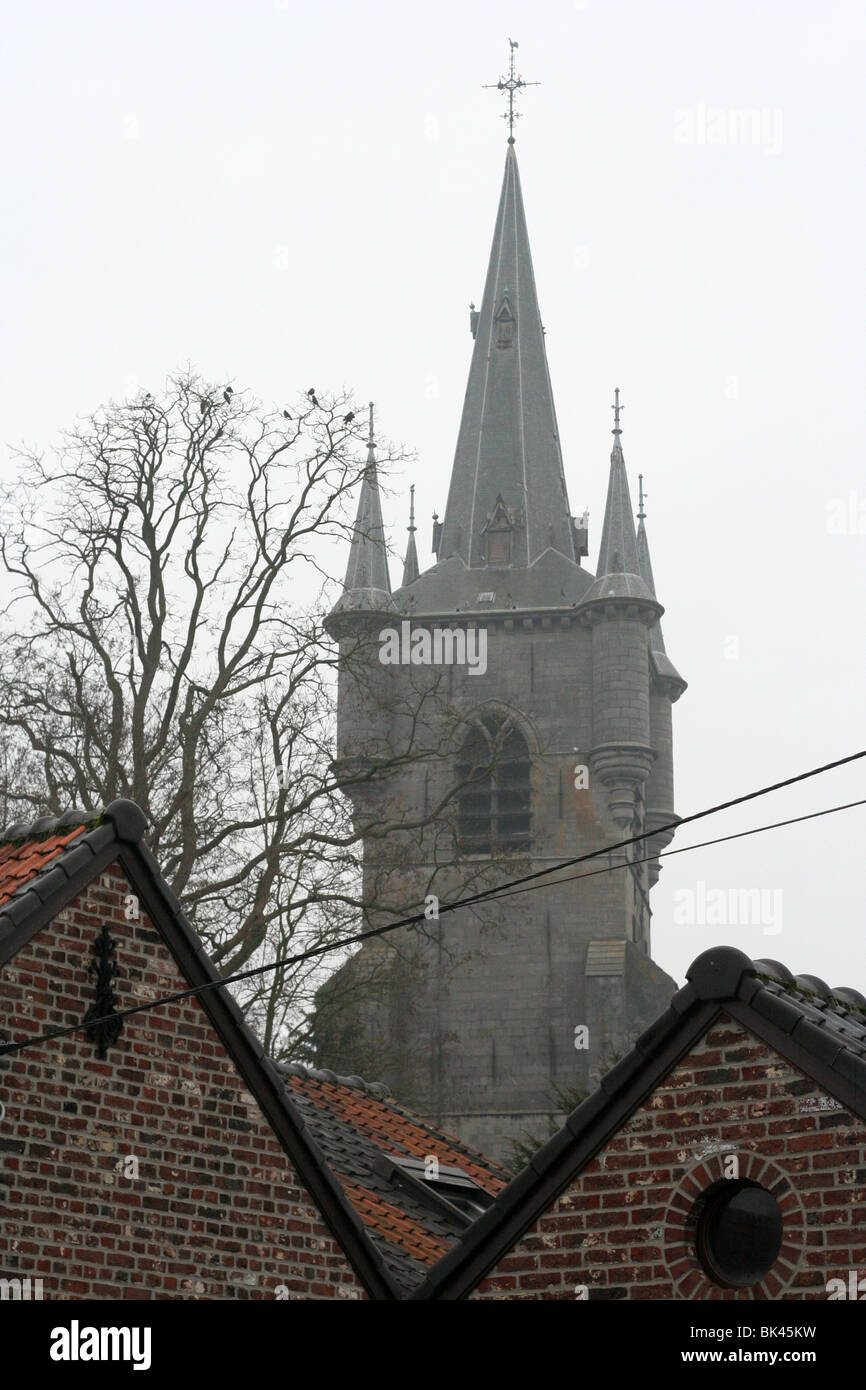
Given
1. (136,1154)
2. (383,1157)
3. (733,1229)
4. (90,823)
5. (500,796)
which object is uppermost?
(500,796)

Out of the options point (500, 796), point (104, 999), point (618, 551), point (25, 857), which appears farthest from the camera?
point (618, 551)

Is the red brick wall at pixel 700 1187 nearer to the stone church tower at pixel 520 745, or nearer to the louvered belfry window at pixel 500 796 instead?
the stone church tower at pixel 520 745

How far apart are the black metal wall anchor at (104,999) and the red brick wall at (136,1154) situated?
4cm

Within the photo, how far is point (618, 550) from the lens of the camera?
2303 inches

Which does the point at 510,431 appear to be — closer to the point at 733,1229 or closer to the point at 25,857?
the point at 25,857

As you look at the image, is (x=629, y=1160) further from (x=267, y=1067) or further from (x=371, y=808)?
(x=371, y=808)

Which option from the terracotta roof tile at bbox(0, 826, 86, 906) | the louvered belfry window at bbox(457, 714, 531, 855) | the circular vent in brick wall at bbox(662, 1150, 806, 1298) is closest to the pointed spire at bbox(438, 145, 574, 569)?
the louvered belfry window at bbox(457, 714, 531, 855)

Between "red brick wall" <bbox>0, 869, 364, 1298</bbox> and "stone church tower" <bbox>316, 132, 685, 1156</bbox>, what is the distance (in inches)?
1452

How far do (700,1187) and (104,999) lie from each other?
9.73 ft

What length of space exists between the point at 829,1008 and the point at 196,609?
2001cm

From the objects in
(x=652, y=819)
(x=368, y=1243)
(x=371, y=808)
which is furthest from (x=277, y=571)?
(x=652, y=819)

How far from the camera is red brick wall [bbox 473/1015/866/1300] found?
8.66 m

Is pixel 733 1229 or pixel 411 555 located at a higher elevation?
pixel 411 555

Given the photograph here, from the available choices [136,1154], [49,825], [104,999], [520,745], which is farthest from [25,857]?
[520,745]
